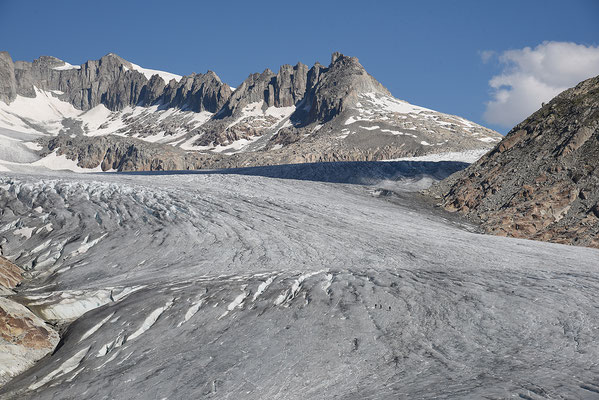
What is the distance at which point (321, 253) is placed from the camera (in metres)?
16.0

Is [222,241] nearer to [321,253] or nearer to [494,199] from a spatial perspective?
[321,253]

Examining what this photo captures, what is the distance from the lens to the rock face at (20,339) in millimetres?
9133

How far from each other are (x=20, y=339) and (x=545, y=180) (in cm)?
2844

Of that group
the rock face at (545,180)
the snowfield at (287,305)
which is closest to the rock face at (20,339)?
the snowfield at (287,305)

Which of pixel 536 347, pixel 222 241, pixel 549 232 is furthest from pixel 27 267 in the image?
pixel 549 232

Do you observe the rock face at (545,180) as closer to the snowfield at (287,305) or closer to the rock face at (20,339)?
the snowfield at (287,305)

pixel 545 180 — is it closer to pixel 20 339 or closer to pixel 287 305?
pixel 287 305

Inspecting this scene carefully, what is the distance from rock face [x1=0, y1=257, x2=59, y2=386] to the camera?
913cm

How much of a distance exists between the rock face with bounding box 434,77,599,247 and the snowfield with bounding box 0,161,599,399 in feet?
22.4

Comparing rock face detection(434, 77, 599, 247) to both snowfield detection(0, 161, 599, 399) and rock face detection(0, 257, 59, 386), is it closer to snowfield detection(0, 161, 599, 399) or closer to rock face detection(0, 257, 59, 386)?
snowfield detection(0, 161, 599, 399)

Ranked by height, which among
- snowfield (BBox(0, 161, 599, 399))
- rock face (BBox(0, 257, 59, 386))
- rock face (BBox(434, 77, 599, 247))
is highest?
rock face (BBox(434, 77, 599, 247))

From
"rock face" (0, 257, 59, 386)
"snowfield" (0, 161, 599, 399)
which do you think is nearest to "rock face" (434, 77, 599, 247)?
"snowfield" (0, 161, 599, 399)

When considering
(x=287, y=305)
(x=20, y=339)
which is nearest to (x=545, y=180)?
(x=287, y=305)

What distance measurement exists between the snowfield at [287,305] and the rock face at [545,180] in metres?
6.84
